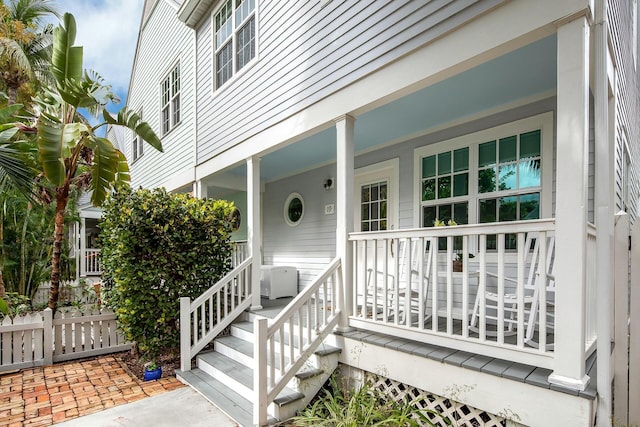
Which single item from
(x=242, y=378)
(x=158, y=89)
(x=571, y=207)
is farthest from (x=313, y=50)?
(x=158, y=89)

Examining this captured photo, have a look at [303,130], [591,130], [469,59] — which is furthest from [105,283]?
[591,130]

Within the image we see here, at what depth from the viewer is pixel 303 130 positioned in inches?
168

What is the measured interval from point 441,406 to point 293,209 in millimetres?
4953

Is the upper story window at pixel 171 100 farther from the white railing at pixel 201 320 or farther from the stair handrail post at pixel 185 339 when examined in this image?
the stair handrail post at pixel 185 339

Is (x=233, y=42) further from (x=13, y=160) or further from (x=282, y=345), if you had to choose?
(x=282, y=345)

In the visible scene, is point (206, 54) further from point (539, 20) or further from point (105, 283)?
point (539, 20)

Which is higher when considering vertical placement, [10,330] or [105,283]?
[105,283]

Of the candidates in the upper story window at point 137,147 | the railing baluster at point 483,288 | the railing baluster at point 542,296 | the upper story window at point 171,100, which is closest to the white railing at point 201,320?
the railing baluster at point 483,288

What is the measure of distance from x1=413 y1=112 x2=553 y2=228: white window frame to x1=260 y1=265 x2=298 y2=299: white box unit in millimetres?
2823

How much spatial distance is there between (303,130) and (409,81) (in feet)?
4.98

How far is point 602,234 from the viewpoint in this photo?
232cm

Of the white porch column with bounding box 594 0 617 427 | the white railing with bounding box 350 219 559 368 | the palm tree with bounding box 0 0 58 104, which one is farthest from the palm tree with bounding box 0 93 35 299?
the palm tree with bounding box 0 0 58 104

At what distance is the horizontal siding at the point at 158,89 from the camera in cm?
748

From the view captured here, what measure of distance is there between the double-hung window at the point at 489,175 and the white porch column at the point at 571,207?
157 cm
